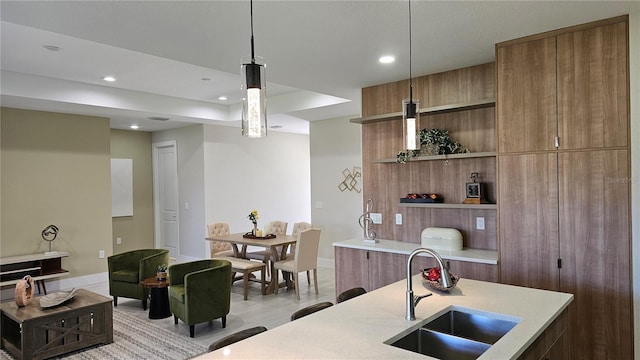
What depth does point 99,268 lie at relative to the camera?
657cm

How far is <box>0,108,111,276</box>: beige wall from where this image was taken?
18.6 ft

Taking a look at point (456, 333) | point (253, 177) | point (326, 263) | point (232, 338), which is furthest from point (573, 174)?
point (253, 177)

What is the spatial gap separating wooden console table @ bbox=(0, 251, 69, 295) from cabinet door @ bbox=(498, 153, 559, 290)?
573 centimetres

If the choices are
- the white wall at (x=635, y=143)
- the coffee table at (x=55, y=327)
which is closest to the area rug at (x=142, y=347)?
the coffee table at (x=55, y=327)

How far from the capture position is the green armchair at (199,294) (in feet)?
13.0

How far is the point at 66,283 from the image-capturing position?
20.2 feet

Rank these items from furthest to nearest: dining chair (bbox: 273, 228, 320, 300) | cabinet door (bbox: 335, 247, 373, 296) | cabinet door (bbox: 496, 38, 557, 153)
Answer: dining chair (bbox: 273, 228, 320, 300) → cabinet door (bbox: 335, 247, 373, 296) → cabinet door (bbox: 496, 38, 557, 153)

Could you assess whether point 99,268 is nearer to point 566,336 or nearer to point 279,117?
point 279,117

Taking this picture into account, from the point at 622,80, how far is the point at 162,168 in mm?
7931

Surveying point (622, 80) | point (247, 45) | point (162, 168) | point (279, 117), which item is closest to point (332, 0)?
point (247, 45)

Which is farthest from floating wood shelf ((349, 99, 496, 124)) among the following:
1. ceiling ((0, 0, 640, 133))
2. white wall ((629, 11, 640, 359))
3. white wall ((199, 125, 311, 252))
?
white wall ((199, 125, 311, 252))

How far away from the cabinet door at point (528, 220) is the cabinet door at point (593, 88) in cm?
28

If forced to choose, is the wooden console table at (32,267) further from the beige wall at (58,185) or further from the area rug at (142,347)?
the area rug at (142,347)

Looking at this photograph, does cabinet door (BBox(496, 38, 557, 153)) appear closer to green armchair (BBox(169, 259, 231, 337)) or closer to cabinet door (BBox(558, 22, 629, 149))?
cabinet door (BBox(558, 22, 629, 149))
